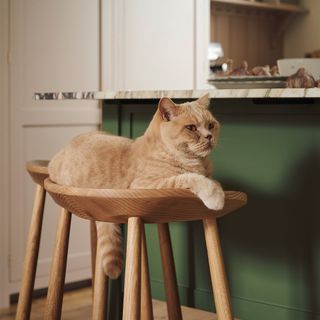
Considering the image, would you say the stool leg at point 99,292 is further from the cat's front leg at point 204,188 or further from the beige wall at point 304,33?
the beige wall at point 304,33

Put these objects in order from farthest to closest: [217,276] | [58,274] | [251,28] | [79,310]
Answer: [251,28]
[79,310]
[58,274]
[217,276]

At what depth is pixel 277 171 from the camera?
2.29 meters

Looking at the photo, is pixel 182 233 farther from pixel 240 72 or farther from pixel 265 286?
pixel 240 72

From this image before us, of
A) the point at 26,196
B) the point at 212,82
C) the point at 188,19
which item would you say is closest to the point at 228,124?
the point at 212,82

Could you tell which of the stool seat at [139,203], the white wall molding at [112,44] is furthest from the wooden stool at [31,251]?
the white wall molding at [112,44]

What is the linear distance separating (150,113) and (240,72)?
0.37 meters

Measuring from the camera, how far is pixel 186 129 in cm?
186

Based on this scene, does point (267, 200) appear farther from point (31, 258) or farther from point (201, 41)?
point (201, 41)

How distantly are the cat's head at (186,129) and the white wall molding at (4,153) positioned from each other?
5.37 ft

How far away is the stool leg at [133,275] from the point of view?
5.75 feet

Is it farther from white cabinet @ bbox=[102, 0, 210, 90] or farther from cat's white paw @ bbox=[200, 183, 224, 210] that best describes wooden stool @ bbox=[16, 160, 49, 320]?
white cabinet @ bbox=[102, 0, 210, 90]

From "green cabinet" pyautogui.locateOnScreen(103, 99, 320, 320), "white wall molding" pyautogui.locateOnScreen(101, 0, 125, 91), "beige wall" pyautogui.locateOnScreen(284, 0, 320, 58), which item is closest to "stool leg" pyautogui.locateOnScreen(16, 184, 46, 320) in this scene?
"green cabinet" pyautogui.locateOnScreen(103, 99, 320, 320)

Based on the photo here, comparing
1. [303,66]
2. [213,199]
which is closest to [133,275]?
[213,199]

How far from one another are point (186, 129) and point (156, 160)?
0.12 metres
